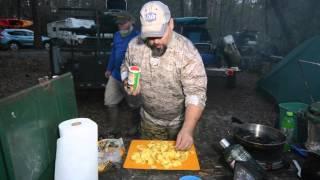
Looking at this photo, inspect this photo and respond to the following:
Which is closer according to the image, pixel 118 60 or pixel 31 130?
pixel 31 130

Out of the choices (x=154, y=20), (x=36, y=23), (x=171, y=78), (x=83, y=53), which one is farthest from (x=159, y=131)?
(x=36, y=23)

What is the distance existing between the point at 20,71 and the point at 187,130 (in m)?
12.4

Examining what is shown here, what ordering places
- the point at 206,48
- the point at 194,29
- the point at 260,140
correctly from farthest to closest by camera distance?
the point at 194,29 < the point at 206,48 < the point at 260,140

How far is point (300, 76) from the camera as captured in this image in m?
6.54

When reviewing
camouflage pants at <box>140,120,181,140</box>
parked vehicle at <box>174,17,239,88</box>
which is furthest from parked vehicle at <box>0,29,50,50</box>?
camouflage pants at <box>140,120,181,140</box>

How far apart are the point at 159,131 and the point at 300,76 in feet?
15.3

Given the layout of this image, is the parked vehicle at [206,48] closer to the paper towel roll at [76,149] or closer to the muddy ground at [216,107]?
the muddy ground at [216,107]

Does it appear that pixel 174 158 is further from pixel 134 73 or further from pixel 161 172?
pixel 134 73

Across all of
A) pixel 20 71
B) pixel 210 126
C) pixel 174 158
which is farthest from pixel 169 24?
pixel 20 71

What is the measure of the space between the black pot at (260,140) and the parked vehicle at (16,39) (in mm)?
22869

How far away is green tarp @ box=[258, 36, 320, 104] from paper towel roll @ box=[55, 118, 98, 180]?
5162mm

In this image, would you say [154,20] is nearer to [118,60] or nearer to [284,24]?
[118,60]

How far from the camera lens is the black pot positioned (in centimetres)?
221

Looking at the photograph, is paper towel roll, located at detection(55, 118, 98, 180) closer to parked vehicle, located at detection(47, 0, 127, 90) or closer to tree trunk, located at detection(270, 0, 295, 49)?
parked vehicle, located at detection(47, 0, 127, 90)
